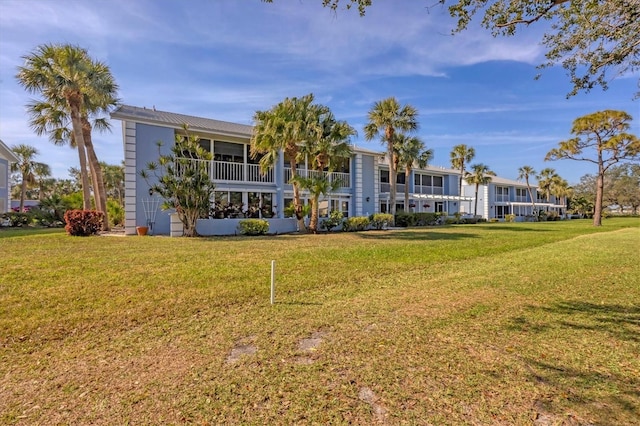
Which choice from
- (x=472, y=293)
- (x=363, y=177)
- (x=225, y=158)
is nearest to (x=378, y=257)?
(x=472, y=293)

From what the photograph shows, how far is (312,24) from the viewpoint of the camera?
7680 millimetres

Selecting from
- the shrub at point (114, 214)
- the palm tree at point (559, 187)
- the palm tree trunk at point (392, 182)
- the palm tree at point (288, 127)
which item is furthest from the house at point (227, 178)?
the palm tree at point (559, 187)

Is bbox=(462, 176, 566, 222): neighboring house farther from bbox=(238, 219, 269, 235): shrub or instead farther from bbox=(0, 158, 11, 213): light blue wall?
bbox=(0, 158, 11, 213): light blue wall

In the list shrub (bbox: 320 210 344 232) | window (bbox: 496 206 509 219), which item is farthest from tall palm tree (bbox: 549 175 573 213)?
shrub (bbox: 320 210 344 232)

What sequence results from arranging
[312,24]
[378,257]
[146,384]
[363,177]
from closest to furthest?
[146,384], [312,24], [378,257], [363,177]

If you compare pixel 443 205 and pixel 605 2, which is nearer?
pixel 605 2

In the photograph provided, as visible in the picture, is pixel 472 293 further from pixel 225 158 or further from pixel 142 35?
pixel 225 158

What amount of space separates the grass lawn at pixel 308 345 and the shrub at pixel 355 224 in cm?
1154

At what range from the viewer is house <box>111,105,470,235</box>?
1728 centimetres

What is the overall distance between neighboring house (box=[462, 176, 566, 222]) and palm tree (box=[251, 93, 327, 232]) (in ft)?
113

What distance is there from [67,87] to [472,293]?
20936 millimetres

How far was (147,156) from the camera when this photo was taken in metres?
17.8

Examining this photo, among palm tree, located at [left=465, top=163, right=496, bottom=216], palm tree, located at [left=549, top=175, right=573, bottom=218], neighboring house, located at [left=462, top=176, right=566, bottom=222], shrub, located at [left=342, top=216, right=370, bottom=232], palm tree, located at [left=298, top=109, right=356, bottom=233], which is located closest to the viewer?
palm tree, located at [left=298, top=109, right=356, bottom=233]

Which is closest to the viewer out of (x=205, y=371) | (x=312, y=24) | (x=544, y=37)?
(x=205, y=371)
